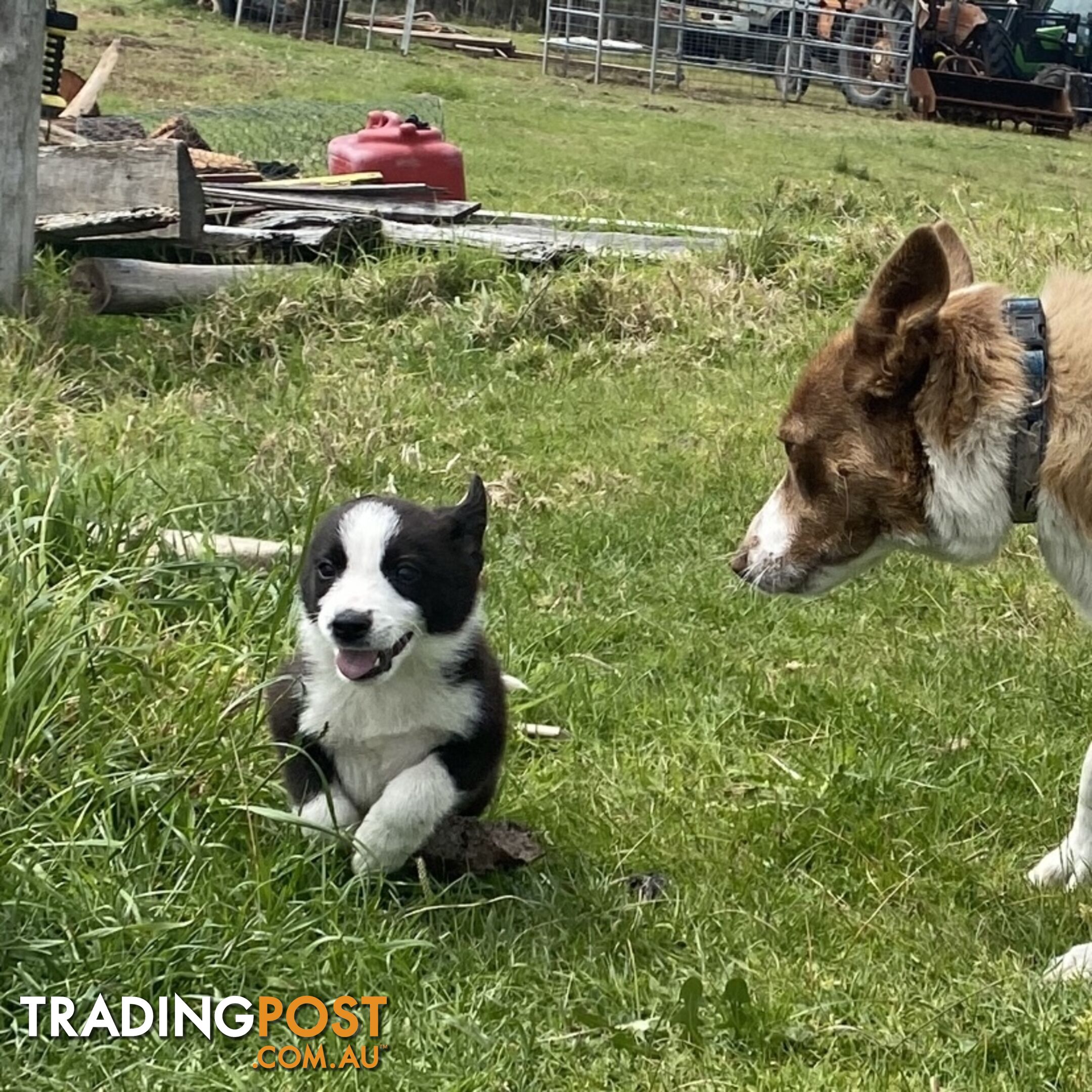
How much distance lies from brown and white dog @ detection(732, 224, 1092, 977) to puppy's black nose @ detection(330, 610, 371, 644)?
1.12 meters

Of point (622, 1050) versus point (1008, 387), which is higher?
point (1008, 387)

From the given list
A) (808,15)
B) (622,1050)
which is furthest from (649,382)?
(808,15)

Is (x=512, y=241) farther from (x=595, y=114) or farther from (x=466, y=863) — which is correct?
(x=595, y=114)

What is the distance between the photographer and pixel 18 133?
23.0ft

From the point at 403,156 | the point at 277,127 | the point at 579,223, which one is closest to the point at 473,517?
Answer: the point at 579,223

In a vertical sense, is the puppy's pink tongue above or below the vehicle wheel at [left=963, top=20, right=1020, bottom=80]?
below

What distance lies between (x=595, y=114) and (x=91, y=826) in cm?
1967

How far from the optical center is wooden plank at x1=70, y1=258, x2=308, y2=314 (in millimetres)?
7559

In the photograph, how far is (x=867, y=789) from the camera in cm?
402

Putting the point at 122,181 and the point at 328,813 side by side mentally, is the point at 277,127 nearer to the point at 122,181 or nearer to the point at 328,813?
the point at 122,181

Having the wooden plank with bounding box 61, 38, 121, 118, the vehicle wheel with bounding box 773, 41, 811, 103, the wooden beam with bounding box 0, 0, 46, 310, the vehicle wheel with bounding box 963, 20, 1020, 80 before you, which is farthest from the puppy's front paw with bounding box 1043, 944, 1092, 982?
the vehicle wheel with bounding box 963, 20, 1020, 80

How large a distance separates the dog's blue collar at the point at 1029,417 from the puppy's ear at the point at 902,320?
0.17 m

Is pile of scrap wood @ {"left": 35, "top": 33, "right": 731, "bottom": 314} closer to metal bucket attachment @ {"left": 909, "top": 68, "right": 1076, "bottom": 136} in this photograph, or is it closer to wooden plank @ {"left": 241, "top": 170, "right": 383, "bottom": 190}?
wooden plank @ {"left": 241, "top": 170, "right": 383, "bottom": 190}

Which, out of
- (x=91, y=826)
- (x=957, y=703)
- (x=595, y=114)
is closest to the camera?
(x=91, y=826)
